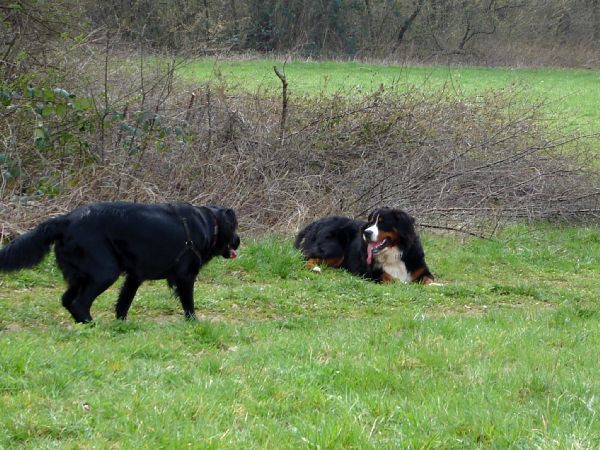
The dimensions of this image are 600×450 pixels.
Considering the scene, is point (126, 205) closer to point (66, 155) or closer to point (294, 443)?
point (294, 443)

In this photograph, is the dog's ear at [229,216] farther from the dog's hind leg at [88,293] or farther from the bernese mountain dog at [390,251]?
the bernese mountain dog at [390,251]

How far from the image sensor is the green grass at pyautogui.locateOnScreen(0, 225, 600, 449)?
4395 millimetres

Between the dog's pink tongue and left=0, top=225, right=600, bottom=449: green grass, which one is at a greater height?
left=0, top=225, right=600, bottom=449: green grass

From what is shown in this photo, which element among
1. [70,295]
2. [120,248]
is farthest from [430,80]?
[70,295]

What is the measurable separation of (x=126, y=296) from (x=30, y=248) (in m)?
1.09

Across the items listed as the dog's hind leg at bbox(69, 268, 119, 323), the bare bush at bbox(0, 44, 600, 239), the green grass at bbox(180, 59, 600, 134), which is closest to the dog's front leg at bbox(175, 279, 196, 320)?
the dog's hind leg at bbox(69, 268, 119, 323)

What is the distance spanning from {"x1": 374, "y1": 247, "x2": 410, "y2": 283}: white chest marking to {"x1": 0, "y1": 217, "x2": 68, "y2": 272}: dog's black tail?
16.7 ft

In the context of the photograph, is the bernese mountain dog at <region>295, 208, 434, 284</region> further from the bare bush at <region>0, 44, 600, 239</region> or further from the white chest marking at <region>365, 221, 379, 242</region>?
the bare bush at <region>0, 44, 600, 239</region>

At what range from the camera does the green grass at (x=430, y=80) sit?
738 inches

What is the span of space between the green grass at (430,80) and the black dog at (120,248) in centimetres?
794

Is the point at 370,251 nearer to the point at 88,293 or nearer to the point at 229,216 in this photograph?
the point at 229,216

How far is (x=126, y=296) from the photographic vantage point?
8.00 m

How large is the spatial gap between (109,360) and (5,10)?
917cm

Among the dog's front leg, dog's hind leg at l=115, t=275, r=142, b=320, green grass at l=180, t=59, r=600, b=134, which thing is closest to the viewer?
dog's hind leg at l=115, t=275, r=142, b=320
